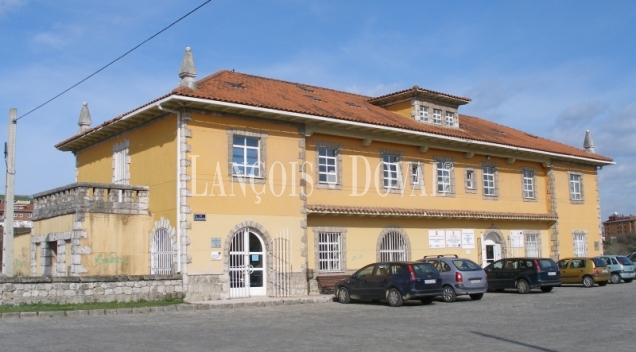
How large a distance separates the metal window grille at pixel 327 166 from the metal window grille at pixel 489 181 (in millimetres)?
8957

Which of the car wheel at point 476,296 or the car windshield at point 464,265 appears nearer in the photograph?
the car windshield at point 464,265

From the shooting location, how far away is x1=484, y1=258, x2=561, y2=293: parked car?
24.2 meters

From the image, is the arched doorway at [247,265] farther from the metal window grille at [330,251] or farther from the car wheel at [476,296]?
the car wheel at [476,296]

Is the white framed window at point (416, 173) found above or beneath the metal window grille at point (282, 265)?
above

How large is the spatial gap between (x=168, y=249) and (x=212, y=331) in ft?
26.4

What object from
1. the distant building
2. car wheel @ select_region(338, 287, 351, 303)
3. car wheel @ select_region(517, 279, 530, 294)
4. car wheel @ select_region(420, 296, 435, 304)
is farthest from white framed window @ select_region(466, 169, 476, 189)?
the distant building

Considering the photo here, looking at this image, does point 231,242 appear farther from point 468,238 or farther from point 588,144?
point 588,144

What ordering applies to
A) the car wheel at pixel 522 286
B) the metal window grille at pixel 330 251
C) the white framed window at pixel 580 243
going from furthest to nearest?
the white framed window at pixel 580 243, the car wheel at pixel 522 286, the metal window grille at pixel 330 251

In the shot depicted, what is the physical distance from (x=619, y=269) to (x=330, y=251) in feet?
46.4

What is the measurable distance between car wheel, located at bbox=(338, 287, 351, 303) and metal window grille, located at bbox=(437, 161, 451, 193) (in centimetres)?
886

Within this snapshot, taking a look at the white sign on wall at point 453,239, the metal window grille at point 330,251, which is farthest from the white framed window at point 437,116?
the metal window grille at point 330,251

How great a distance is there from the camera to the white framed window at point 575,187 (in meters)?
34.7

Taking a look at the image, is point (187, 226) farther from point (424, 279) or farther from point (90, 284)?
point (424, 279)

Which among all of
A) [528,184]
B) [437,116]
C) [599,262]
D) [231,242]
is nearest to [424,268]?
[231,242]
